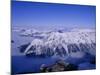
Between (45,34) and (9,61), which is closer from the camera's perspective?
(9,61)

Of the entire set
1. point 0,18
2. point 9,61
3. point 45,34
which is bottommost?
point 9,61

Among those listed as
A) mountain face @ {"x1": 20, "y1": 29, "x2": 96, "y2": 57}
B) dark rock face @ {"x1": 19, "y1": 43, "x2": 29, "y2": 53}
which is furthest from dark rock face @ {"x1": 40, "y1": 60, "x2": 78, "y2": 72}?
dark rock face @ {"x1": 19, "y1": 43, "x2": 29, "y2": 53}

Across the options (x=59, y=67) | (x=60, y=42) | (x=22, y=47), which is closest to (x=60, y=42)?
(x=60, y=42)

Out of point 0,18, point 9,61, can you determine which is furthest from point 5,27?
point 9,61

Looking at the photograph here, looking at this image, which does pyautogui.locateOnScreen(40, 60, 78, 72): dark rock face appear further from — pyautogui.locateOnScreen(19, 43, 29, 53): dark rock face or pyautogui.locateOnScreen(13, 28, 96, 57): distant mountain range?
pyautogui.locateOnScreen(19, 43, 29, 53): dark rock face

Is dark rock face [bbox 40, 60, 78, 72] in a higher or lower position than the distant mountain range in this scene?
lower

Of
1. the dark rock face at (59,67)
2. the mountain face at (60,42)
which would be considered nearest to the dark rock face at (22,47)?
the mountain face at (60,42)
